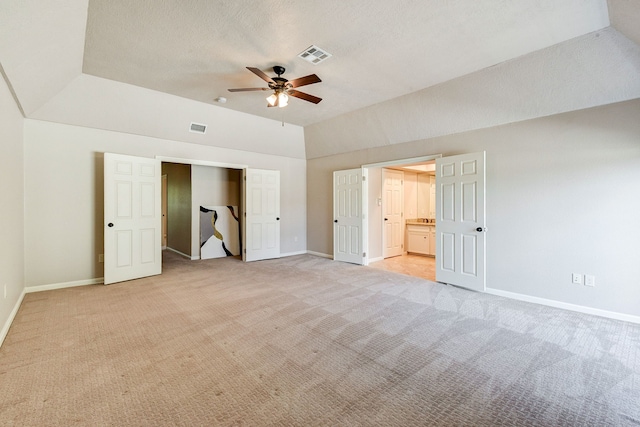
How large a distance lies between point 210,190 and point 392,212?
4.64 meters

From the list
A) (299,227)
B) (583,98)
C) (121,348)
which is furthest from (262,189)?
(583,98)

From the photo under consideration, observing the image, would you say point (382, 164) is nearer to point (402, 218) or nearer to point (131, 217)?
point (402, 218)

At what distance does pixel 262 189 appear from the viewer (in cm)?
651

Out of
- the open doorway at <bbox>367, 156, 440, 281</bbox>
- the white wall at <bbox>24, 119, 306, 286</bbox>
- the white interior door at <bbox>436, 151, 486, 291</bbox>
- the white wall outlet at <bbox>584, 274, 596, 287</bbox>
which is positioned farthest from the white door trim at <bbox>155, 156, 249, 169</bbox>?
the white wall outlet at <bbox>584, 274, 596, 287</bbox>

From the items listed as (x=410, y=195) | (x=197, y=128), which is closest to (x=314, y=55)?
(x=197, y=128)

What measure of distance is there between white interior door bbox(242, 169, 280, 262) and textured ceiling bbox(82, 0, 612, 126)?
2627mm

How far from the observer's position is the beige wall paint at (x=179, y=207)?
6.78 metres

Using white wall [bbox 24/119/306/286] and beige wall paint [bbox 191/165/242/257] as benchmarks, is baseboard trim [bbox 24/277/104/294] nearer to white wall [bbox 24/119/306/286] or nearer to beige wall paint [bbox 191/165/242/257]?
white wall [bbox 24/119/306/286]

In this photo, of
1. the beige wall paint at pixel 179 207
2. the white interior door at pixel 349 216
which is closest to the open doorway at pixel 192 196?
the beige wall paint at pixel 179 207

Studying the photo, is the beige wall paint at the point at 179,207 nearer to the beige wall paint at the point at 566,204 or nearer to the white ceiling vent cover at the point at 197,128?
the white ceiling vent cover at the point at 197,128

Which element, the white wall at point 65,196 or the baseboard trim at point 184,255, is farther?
the baseboard trim at point 184,255

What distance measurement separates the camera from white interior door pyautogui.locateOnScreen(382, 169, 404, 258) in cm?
676

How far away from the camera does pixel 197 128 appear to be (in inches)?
206

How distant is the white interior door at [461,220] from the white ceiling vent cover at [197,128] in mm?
4336
